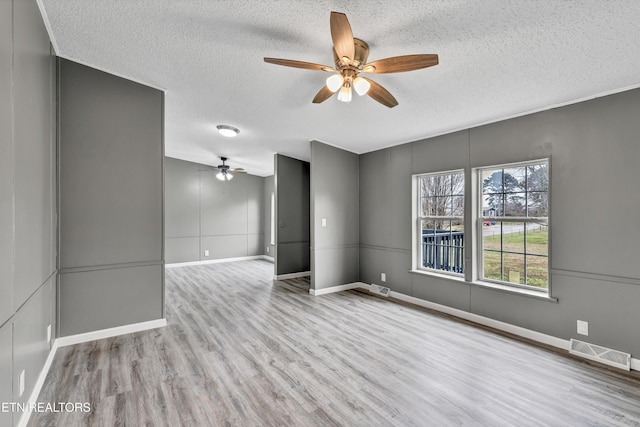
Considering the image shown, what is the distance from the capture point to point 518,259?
3.55 meters

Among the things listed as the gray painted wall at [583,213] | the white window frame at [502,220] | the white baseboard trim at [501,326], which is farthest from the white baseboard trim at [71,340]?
the white window frame at [502,220]

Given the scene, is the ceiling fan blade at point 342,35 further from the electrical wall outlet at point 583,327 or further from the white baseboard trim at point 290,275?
the white baseboard trim at point 290,275

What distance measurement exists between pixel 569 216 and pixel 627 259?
582mm

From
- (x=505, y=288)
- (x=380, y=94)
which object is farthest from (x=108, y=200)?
(x=505, y=288)

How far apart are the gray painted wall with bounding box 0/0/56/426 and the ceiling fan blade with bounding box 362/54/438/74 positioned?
7.44 feet

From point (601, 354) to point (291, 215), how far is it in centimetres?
524

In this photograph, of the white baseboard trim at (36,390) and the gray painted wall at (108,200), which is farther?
the gray painted wall at (108,200)

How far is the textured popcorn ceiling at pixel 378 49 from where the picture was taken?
78.7 inches

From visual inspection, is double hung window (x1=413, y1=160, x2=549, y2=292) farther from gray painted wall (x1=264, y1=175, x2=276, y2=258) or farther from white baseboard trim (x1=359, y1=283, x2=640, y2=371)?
gray painted wall (x1=264, y1=175, x2=276, y2=258)

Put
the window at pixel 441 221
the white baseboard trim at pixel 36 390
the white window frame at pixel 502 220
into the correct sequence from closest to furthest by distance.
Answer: the white baseboard trim at pixel 36 390 → the white window frame at pixel 502 220 → the window at pixel 441 221

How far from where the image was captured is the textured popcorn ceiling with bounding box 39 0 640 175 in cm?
200

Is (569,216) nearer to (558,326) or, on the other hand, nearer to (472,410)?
(558,326)

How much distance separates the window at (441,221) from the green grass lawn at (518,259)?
375mm

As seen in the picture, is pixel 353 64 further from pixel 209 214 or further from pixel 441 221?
pixel 209 214
